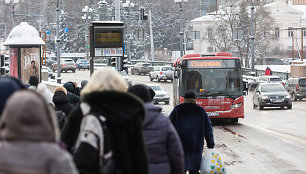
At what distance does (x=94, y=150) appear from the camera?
441 cm

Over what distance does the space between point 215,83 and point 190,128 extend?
656 inches

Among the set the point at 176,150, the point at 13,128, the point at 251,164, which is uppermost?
the point at 13,128

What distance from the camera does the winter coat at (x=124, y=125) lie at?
177 inches

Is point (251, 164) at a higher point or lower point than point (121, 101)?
lower

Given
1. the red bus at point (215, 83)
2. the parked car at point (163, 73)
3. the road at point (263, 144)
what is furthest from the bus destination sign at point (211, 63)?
the parked car at point (163, 73)

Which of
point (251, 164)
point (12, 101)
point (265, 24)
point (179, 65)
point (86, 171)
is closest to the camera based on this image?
point (12, 101)

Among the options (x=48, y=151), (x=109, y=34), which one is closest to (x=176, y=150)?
(x=48, y=151)

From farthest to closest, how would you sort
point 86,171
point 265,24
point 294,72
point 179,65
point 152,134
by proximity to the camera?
point 265,24
point 294,72
point 179,65
point 152,134
point 86,171

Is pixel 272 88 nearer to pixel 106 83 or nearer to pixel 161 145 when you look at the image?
pixel 161 145

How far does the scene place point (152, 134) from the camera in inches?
219

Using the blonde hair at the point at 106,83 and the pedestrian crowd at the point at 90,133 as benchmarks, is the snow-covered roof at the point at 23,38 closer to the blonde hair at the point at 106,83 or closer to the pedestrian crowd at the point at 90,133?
the pedestrian crowd at the point at 90,133

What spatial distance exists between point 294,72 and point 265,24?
96.6ft

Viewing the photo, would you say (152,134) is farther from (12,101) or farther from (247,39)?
(247,39)

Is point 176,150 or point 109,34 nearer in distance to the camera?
point 176,150
